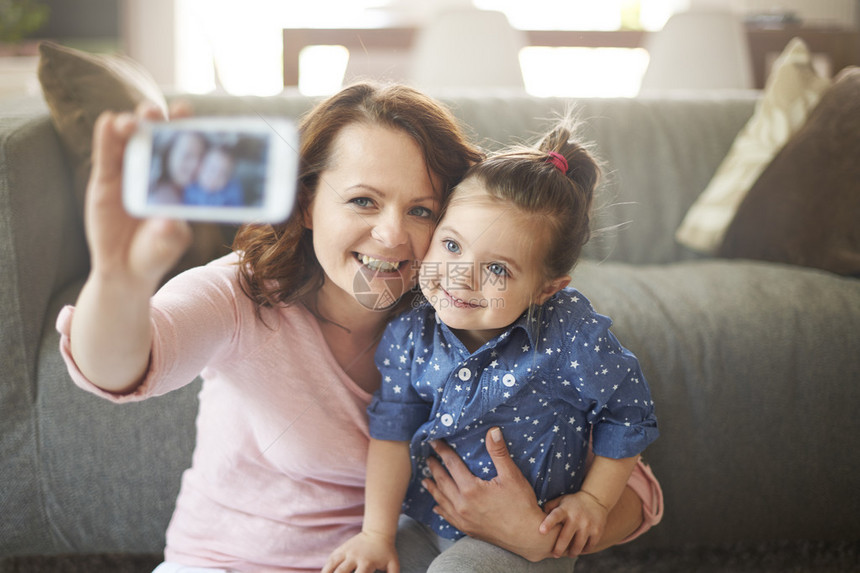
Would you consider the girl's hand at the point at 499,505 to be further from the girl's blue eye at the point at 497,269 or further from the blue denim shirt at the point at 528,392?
the girl's blue eye at the point at 497,269

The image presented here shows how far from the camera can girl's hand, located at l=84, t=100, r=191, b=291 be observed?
270 millimetres

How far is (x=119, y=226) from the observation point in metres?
0.29

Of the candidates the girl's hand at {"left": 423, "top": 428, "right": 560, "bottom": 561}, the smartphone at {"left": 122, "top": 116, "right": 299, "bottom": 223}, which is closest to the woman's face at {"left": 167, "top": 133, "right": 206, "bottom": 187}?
the smartphone at {"left": 122, "top": 116, "right": 299, "bottom": 223}

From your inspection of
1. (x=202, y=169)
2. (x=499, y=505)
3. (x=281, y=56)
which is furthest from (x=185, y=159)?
(x=499, y=505)

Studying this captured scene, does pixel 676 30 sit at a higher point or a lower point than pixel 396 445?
higher

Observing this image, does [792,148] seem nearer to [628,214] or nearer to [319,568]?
[628,214]

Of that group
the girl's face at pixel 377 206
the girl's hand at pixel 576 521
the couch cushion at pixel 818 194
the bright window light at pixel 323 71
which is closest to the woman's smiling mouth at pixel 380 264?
the girl's face at pixel 377 206

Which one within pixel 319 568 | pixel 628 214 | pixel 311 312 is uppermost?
pixel 628 214

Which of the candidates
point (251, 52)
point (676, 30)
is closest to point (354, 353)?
point (251, 52)

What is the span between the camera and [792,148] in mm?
717

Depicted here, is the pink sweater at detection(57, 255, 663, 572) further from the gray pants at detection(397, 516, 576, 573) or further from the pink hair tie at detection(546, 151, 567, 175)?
the pink hair tie at detection(546, 151, 567, 175)

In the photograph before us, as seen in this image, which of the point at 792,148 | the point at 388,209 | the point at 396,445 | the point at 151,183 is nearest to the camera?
the point at 151,183

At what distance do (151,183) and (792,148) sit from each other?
0.69m

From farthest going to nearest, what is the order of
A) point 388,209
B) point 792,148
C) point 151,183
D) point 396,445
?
1. point 792,148
2. point 396,445
3. point 388,209
4. point 151,183
